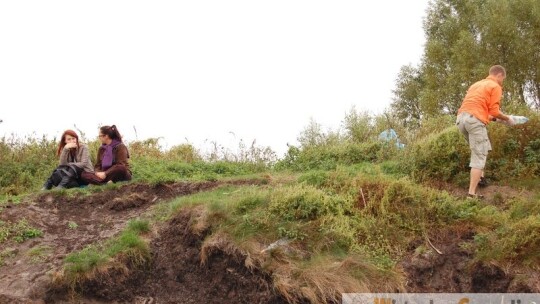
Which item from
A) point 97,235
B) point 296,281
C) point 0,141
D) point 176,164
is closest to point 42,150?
point 0,141

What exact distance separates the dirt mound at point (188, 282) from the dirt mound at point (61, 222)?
54cm

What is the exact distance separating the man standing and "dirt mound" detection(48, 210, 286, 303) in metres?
3.68

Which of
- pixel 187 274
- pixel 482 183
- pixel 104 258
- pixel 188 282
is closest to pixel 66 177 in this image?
pixel 104 258

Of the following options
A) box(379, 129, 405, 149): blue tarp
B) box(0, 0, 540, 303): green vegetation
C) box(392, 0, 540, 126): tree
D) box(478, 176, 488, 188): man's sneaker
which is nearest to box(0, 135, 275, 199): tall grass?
box(0, 0, 540, 303): green vegetation

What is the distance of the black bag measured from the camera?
11.4 m

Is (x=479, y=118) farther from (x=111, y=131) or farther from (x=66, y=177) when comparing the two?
(x=66, y=177)

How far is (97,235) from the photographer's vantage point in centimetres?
866

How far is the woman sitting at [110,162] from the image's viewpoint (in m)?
11.5

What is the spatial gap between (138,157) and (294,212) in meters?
7.45

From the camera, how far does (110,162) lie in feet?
38.7

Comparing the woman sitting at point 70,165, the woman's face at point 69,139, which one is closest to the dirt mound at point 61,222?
the woman sitting at point 70,165

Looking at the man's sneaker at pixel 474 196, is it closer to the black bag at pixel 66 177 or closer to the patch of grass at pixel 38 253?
the patch of grass at pixel 38 253

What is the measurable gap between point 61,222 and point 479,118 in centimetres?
621

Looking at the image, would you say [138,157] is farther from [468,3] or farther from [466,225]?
[468,3]
